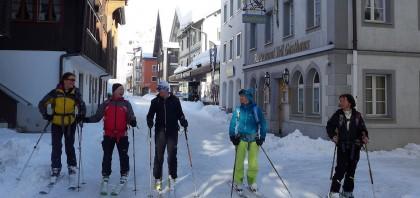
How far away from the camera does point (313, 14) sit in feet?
55.9

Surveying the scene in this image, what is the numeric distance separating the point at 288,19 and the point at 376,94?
5664mm

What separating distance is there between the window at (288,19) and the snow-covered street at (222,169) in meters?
5.28

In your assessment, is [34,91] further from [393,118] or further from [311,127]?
[393,118]

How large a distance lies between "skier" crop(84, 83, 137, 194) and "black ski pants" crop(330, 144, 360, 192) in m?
3.44

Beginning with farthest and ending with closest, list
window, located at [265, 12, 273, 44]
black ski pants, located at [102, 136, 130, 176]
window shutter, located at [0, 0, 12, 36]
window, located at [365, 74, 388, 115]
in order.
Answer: window, located at [265, 12, 273, 44] < window, located at [365, 74, 388, 115] < window shutter, located at [0, 0, 12, 36] < black ski pants, located at [102, 136, 130, 176]

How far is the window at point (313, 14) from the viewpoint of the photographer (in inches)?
656

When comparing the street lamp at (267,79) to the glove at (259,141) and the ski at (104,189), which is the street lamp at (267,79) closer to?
the glove at (259,141)

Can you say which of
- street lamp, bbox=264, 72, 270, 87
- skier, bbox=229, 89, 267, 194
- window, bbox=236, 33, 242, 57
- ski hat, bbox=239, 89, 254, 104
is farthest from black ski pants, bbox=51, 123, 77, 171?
window, bbox=236, 33, 242, 57

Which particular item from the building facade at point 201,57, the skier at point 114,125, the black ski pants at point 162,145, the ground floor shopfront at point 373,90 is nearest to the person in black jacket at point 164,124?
the black ski pants at point 162,145

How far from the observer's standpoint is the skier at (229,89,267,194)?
7.88 m

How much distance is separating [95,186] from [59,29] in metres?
10.1

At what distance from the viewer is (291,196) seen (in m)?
7.83

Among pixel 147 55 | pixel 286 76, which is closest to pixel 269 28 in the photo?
pixel 286 76

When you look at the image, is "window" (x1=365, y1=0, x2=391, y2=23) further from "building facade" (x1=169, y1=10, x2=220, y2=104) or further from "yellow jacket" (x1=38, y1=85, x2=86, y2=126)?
"building facade" (x1=169, y1=10, x2=220, y2=104)
